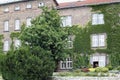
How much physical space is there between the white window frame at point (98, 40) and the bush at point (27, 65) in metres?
9.92

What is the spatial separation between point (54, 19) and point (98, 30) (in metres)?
6.24

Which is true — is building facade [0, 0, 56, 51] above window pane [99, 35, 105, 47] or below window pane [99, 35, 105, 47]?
above

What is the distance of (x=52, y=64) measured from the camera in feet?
119

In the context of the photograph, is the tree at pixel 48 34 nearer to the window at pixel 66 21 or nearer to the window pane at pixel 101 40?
the window at pixel 66 21

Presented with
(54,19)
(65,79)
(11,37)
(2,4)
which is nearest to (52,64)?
(65,79)

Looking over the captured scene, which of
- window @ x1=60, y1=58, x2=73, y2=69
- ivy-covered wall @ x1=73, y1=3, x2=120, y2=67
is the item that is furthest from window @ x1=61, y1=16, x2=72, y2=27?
window @ x1=60, y1=58, x2=73, y2=69

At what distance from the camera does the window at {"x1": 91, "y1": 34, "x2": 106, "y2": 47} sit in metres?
43.9

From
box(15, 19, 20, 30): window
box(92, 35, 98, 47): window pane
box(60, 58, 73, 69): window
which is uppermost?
box(15, 19, 20, 30): window

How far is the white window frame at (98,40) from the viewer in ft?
144

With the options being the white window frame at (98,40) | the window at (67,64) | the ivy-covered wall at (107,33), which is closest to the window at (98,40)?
the white window frame at (98,40)

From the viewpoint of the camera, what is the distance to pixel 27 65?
1357 inches

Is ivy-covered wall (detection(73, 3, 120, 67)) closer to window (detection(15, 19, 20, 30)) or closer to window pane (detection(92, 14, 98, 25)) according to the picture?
window pane (detection(92, 14, 98, 25))

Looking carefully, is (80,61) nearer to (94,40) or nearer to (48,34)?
(94,40)

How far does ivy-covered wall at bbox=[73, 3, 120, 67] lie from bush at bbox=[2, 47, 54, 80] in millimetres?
9521
